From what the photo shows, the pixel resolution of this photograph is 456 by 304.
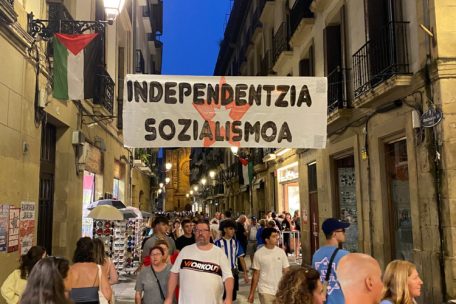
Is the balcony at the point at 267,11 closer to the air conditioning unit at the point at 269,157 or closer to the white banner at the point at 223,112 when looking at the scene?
the air conditioning unit at the point at 269,157

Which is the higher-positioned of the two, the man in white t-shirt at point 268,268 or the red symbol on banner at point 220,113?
the red symbol on banner at point 220,113

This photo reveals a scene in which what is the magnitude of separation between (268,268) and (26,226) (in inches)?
166

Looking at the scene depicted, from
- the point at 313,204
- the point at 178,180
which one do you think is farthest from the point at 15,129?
the point at 178,180

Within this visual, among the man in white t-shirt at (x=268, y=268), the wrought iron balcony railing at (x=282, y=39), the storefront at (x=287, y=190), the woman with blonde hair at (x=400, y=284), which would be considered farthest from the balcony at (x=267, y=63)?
the woman with blonde hair at (x=400, y=284)

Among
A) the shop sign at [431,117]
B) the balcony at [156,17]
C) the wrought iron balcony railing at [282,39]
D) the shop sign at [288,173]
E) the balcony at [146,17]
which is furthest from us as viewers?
the balcony at [156,17]

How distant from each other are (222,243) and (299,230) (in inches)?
428

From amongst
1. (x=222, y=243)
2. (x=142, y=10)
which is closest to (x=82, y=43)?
(x=222, y=243)

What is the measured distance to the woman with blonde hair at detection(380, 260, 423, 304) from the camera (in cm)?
350

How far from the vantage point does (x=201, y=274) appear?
521 centimetres

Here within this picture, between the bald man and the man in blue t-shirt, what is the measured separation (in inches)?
48.1

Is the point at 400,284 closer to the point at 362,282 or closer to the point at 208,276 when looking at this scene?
the point at 362,282

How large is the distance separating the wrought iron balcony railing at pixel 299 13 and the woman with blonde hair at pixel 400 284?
13.0 m

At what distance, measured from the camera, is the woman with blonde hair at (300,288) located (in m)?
2.85

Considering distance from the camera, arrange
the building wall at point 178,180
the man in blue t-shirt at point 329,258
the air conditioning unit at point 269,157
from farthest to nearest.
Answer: the building wall at point 178,180 → the air conditioning unit at point 269,157 → the man in blue t-shirt at point 329,258
